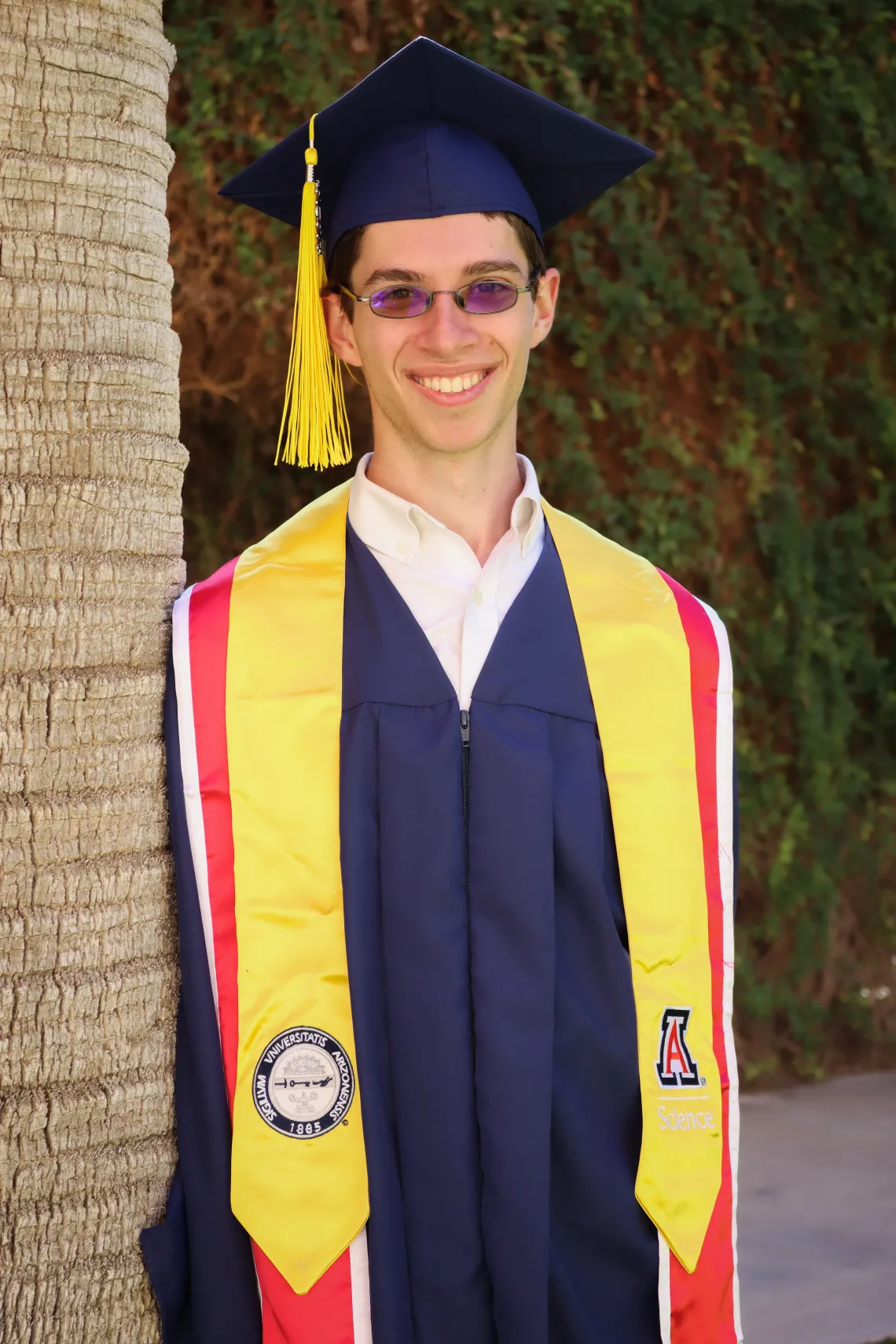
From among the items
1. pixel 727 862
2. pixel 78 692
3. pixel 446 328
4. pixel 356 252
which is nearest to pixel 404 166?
pixel 356 252

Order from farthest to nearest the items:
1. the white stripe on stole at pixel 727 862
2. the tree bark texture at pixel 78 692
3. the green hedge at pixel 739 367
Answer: the green hedge at pixel 739 367 → the white stripe on stole at pixel 727 862 → the tree bark texture at pixel 78 692

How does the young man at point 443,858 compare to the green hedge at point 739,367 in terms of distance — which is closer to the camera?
the young man at point 443,858

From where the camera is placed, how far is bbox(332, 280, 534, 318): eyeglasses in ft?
7.22

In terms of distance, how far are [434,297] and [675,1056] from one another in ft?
3.93

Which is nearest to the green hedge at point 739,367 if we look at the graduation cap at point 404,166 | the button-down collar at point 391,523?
the graduation cap at point 404,166

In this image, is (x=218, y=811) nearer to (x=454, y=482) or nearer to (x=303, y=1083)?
(x=303, y=1083)

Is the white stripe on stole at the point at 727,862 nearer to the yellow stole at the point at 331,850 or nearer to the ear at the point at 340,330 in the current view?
the yellow stole at the point at 331,850

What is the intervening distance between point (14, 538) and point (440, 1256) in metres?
1.11

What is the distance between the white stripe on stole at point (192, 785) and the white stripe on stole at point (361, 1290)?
0.35 m

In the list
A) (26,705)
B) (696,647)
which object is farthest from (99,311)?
(696,647)

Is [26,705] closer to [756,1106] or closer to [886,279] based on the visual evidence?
[756,1106]

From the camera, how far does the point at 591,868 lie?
2047 mm

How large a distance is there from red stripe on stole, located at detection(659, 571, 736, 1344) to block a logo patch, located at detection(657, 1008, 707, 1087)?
0.07 meters

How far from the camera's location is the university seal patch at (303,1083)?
1.91 m
